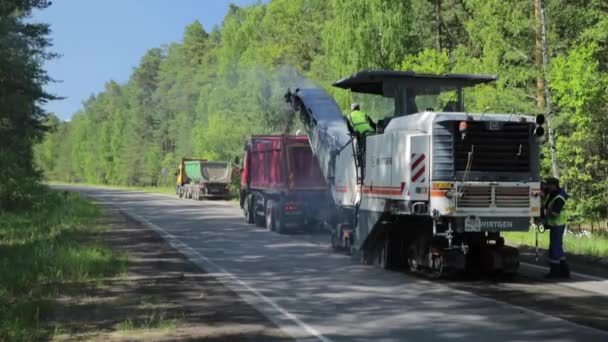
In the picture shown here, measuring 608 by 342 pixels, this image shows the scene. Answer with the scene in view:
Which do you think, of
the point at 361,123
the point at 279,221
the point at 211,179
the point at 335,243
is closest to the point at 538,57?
the point at 279,221

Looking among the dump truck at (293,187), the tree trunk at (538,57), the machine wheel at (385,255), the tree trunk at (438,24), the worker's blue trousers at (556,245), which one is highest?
the tree trunk at (438,24)

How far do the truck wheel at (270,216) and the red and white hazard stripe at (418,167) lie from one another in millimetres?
10340

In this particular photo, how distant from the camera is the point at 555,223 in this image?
12414 millimetres

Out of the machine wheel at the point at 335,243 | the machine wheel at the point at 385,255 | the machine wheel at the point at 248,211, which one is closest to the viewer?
the machine wheel at the point at 385,255

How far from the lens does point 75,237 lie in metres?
19.5

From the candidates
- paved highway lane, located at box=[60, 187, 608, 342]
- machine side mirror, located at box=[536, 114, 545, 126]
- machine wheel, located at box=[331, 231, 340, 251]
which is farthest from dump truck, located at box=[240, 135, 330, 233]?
machine side mirror, located at box=[536, 114, 545, 126]

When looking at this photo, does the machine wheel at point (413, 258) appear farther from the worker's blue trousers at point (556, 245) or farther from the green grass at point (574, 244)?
the green grass at point (574, 244)

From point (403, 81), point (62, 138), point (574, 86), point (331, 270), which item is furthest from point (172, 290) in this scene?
point (62, 138)

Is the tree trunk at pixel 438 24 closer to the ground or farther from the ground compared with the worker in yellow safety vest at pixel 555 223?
farther from the ground

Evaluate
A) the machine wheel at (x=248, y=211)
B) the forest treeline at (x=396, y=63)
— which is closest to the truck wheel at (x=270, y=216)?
the machine wheel at (x=248, y=211)

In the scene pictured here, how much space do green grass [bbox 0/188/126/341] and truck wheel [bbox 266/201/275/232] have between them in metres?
5.28

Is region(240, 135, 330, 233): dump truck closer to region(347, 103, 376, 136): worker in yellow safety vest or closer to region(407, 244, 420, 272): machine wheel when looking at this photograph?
region(347, 103, 376, 136): worker in yellow safety vest

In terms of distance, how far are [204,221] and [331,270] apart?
13327 mm

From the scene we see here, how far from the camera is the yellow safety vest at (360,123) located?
14.1 metres
